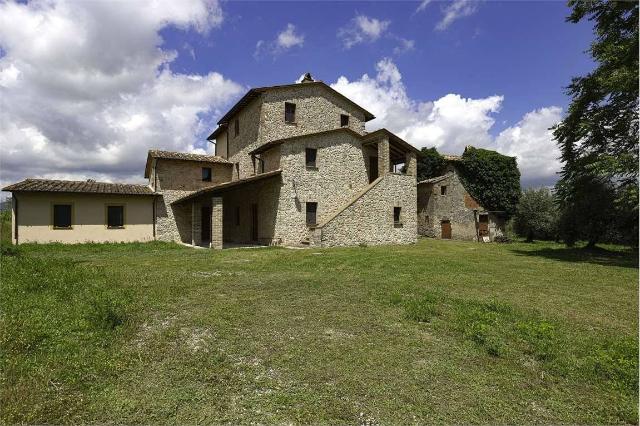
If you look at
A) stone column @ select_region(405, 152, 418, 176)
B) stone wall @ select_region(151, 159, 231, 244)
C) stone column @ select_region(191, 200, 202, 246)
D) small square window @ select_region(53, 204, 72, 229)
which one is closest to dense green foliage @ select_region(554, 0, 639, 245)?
stone column @ select_region(405, 152, 418, 176)

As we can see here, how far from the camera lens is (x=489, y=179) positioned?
33906 mm


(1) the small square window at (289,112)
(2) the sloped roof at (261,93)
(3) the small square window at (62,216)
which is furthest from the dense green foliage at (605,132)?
(3) the small square window at (62,216)

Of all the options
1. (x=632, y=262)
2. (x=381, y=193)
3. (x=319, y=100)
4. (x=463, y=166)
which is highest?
(x=319, y=100)

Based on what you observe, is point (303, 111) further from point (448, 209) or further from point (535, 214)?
point (535, 214)

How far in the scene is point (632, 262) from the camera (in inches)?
618

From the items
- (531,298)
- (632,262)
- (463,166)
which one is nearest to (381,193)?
(632,262)

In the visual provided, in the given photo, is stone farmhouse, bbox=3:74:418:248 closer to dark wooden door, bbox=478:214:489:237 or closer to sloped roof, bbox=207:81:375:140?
sloped roof, bbox=207:81:375:140

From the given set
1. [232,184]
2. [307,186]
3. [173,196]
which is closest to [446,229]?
[307,186]

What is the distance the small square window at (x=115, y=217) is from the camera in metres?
21.2

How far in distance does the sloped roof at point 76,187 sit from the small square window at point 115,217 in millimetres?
1092

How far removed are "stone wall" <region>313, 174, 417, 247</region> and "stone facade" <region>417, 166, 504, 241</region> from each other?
7737 millimetres

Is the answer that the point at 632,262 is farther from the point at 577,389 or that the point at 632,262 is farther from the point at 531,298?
the point at 577,389

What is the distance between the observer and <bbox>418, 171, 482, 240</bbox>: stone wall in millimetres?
30047

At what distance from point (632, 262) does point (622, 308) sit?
1119 cm
